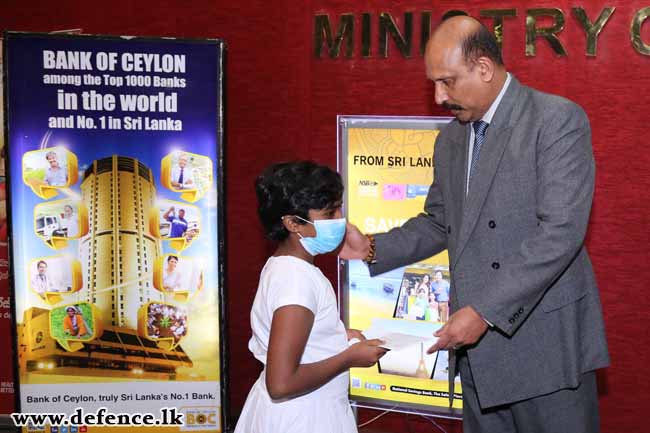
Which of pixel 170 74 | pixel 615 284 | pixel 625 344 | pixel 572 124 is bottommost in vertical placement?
pixel 625 344

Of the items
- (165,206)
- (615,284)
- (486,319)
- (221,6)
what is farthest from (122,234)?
(615,284)

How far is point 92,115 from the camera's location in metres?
3.65

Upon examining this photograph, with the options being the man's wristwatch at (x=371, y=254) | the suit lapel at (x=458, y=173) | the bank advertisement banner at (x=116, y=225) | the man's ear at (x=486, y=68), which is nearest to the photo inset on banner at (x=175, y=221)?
the bank advertisement banner at (x=116, y=225)

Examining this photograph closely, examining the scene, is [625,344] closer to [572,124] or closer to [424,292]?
[424,292]

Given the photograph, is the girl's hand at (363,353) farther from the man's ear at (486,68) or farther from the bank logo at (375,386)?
the bank logo at (375,386)

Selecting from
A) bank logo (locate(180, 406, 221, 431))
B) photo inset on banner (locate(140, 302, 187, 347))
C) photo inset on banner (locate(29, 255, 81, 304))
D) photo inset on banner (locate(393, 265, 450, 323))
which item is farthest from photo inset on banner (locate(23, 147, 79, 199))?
photo inset on banner (locate(393, 265, 450, 323))

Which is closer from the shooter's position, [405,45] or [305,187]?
[305,187]

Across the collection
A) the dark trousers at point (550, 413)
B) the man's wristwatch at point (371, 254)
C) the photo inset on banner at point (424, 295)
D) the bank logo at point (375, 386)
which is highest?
the man's wristwatch at point (371, 254)

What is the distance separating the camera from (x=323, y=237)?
2.28m

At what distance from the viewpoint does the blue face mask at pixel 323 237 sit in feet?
7.43

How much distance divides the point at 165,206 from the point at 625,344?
7.22 ft

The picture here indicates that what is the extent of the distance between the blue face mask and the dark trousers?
2.19 feet

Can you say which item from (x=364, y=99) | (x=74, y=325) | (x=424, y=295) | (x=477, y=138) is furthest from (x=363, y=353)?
(x=364, y=99)

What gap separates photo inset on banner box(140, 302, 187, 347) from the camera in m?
3.74
